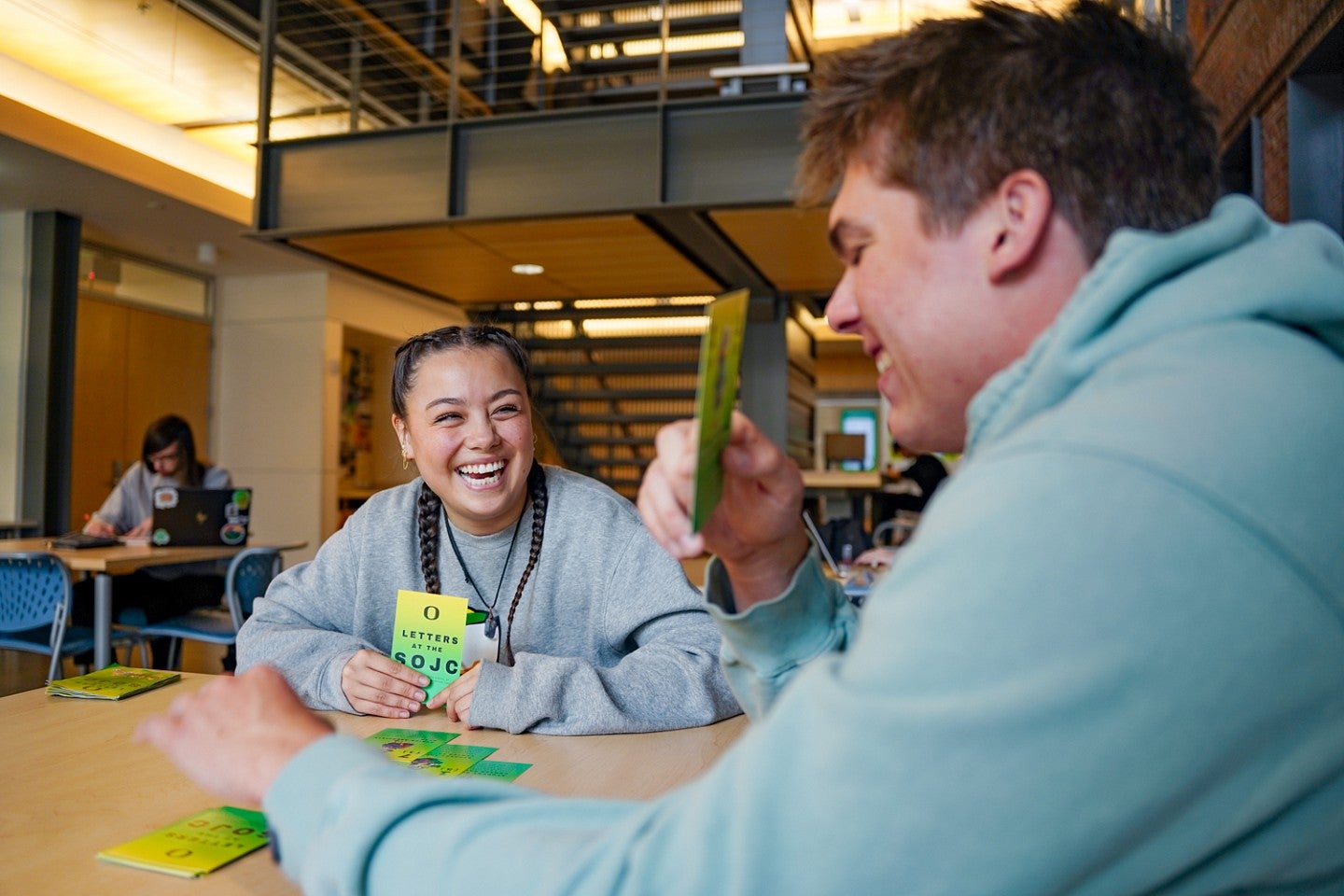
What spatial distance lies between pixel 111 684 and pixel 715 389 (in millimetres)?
1406

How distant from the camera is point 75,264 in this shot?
7758mm

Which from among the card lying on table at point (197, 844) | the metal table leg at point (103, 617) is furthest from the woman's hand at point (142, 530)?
the card lying on table at point (197, 844)

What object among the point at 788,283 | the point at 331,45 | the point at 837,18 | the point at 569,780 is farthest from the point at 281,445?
the point at 569,780

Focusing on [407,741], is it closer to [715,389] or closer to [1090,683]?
[715,389]

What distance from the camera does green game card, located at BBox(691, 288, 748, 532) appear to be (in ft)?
2.05

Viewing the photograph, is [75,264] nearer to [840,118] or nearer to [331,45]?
[331,45]

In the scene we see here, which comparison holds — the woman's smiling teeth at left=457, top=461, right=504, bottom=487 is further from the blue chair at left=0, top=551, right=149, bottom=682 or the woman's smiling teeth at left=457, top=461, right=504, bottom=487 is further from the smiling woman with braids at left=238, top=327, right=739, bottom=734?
the blue chair at left=0, top=551, right=149, bottom=682

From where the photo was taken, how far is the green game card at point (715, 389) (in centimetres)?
62

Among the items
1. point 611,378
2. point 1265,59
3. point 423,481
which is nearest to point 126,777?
point 423,481

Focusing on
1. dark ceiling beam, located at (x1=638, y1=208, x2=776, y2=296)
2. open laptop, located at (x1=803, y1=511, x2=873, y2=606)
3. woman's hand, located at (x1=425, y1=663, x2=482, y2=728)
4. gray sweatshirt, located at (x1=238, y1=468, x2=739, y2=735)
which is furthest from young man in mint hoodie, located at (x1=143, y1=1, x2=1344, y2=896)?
dark ceiling beam, located at (x1=638, y1=208, x2=776, y2=296)

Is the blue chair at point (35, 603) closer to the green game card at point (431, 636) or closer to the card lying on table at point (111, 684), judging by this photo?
the card lying on table at point (111, 684)

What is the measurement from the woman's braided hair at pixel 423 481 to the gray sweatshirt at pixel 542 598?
1cm

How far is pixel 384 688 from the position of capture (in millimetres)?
1457

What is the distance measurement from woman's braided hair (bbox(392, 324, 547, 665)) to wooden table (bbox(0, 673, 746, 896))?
0.36 meters
